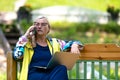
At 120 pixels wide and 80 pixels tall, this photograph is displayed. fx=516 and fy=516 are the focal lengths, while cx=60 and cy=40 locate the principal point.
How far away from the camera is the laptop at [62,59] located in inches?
235

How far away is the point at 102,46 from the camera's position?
6.58 meters

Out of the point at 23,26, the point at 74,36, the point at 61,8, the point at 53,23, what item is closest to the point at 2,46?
the point at 23,26

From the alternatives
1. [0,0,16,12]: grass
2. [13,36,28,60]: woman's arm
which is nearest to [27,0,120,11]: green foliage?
[0,0,16,12]: grass

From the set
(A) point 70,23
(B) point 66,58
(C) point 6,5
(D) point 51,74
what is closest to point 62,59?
(B) point 66,58

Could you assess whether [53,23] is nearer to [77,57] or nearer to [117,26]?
[117,26]

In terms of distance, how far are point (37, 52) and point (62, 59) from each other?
0.34 metres

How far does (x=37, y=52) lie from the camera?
6.20m

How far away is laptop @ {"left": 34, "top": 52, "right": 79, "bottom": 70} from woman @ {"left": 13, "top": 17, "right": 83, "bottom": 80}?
0.06 meters

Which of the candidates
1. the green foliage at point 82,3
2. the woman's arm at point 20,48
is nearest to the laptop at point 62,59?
the woman's arm at point 20,48

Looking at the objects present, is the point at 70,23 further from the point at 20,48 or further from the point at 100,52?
the point at 20,48

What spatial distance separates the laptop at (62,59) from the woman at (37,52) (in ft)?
0.18

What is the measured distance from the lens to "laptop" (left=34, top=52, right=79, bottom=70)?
19.6 feet

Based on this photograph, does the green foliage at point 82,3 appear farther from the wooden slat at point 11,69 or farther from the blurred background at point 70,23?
the wooden slat at point 11,69

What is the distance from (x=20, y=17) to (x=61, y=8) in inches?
147
